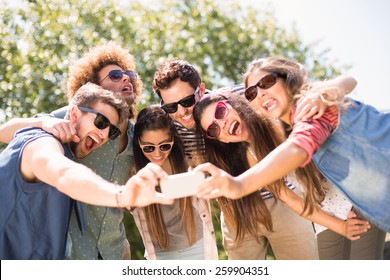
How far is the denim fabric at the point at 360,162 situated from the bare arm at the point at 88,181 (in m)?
1.04

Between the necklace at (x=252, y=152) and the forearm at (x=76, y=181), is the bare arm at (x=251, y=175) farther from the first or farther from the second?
the necklace at (x=252, y=152)

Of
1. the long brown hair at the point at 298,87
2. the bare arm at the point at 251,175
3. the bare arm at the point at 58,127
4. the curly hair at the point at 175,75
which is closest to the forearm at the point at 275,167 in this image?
the bare arm at the point at 251,175

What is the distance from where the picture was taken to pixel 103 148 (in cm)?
383

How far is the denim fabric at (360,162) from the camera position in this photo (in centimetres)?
272

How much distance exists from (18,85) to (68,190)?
654cm

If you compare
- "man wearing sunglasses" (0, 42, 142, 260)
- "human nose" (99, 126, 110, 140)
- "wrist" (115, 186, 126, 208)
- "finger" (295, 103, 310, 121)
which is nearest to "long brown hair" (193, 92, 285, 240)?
"man wearing sunglasses" (0, 42, 142, 260)

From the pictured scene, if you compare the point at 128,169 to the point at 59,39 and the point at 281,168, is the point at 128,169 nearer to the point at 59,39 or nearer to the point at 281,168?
the point at 281,168

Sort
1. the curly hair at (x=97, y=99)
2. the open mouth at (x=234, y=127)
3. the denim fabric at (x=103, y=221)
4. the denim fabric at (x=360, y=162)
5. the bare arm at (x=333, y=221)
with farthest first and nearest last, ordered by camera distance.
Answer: the open mouth at (x=234, y=127) < the denim fabric at (x=103, y=221) < the bare arm at (x=333, y=221) < the curly hair at (x=97, y=99) < the denim fabric at (x=360, y=162)

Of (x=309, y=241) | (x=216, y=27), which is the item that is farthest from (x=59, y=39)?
(x=309, y=241)

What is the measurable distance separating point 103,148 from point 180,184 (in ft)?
5.48

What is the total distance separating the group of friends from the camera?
2480mm

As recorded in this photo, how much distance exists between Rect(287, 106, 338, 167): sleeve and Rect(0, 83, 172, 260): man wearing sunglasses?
30.5 inches

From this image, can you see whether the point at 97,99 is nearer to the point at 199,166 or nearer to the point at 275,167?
the point at 199,166

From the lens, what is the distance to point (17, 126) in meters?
3.52
